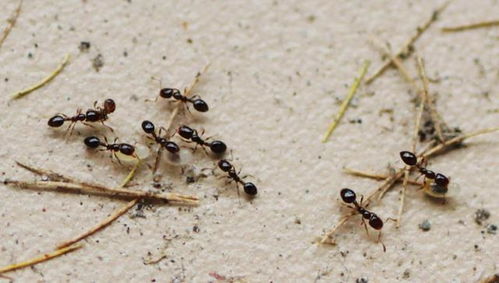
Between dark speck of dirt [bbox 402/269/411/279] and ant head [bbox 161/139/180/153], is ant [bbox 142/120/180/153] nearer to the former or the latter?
ant head [bbox 161/139/180/153]

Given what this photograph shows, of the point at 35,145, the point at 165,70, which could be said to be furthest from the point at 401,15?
the point at 35,145

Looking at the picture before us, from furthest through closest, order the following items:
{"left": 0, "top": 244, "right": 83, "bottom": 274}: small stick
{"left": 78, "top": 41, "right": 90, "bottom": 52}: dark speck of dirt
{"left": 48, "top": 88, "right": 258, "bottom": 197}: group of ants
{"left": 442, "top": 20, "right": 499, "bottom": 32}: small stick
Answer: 1. {"left": 442, "top": 20, "right": 499, "bottom": 32}: small stick
2. {"left": 78, "top": 41, "right": 90, "bottom": 52}: dark speck of dirt
3. {"left": 48, "top": 88, "right": 258, "bottom": 197}: group of ants
4. {"left": 0, "top": 244, "right": 83, "bottom": 274}: small stick

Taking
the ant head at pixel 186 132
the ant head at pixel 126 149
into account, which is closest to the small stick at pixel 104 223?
the ant head at pixel 126 149

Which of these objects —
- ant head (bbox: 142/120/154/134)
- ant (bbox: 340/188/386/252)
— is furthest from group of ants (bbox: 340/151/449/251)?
ant head (bbox: 142/120/154/134)

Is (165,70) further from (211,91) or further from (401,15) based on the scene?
(401,15)

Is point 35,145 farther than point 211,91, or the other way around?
point 211,91

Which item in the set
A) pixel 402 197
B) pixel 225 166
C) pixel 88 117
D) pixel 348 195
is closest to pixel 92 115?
pixel 88 117
